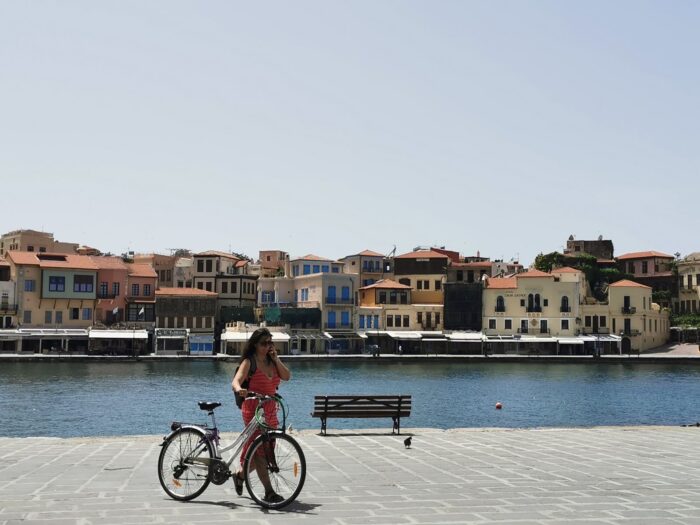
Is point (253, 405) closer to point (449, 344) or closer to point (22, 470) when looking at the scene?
point (22, 470)

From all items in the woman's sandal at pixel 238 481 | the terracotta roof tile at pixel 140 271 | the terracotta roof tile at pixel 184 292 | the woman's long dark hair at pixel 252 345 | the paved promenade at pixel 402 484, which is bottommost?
the paved promenade at pixel 402 484

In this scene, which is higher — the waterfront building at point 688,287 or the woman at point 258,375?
the waterfront building at point 688,287

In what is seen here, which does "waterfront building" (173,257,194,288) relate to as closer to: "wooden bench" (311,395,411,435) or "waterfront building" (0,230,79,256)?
"waterfront building" (0,230,79,256)

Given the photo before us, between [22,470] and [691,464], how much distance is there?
29.7 feet

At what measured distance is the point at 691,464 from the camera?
11.8 meters

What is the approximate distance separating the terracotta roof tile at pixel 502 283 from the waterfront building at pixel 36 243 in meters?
50.2

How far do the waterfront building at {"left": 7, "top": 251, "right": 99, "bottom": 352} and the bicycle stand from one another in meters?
69.0

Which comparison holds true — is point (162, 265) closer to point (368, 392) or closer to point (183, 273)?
point (183, 273)

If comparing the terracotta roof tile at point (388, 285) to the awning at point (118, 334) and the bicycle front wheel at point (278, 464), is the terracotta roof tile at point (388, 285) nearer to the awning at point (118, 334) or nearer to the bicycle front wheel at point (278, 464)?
the awning at point (118, 334)

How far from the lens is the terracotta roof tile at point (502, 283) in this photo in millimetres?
83787

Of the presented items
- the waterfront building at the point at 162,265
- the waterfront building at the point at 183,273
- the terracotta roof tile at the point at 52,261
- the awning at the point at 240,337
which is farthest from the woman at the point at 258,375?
the waterfront building at the point at 162,265

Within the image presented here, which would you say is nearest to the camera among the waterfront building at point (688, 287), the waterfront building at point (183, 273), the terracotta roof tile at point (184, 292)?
the terracotta roof tile at point (184, 292)

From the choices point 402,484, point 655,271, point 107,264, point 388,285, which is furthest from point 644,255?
point 402,484

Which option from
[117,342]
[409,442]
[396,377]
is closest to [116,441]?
[409,442]
